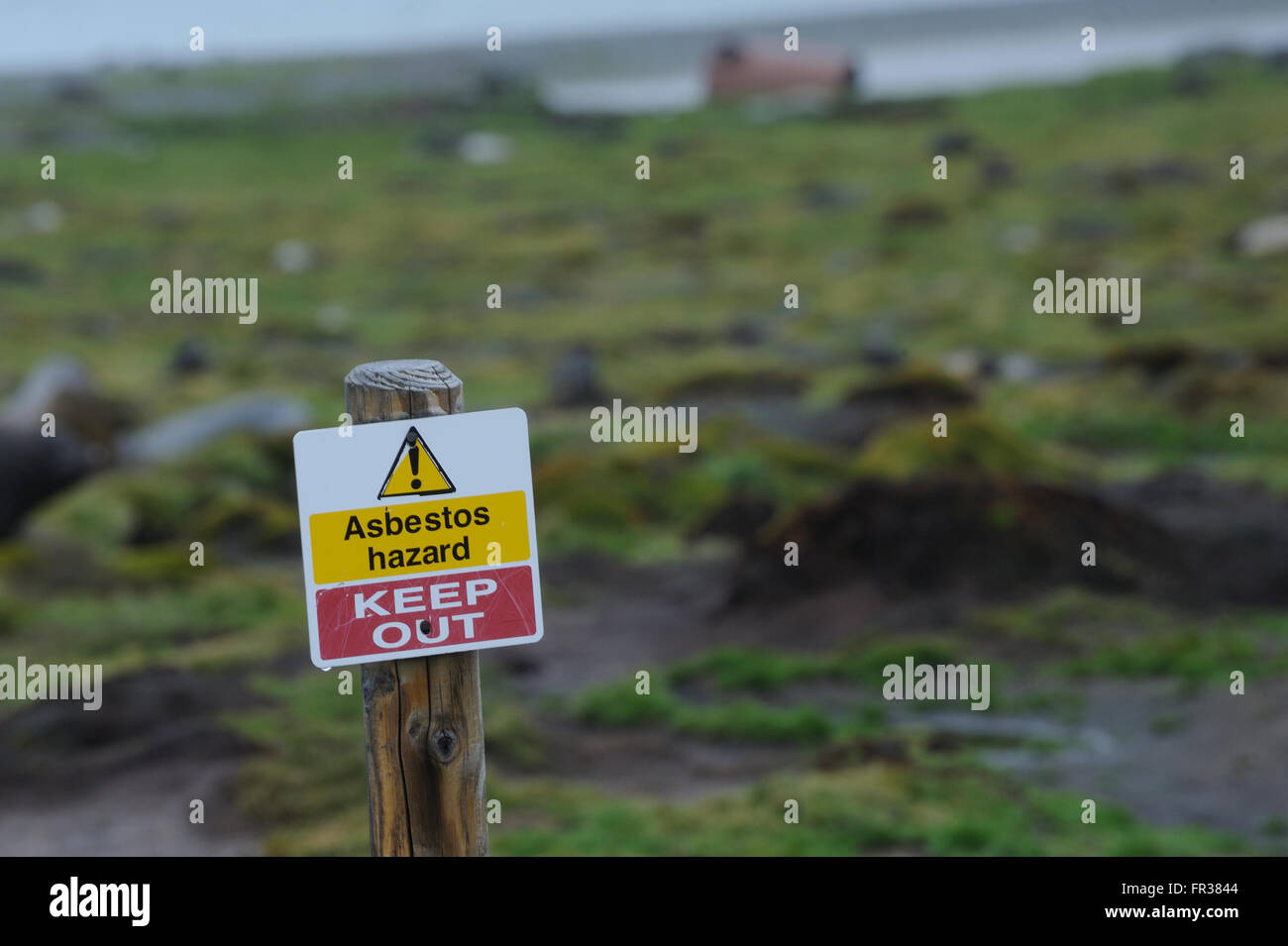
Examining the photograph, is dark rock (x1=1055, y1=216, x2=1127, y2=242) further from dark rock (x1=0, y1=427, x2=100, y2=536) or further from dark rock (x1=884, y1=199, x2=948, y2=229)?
dark rock (x1=0, y1=427, x2=100, y2=536)

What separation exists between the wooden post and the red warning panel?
0.07 meters

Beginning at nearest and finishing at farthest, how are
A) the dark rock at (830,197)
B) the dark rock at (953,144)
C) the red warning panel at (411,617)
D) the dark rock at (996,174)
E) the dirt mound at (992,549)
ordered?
the red warning panel at (411,617) < the dirt mound at (992,549) < the dark rock at (996,174) < the dark rock at (830,197) < the dark rock at (953,144)

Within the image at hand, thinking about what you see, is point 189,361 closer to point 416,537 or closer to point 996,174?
point 996,174

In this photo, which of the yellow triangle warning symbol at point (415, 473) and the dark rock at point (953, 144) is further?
the dark rock at point (953, 144)

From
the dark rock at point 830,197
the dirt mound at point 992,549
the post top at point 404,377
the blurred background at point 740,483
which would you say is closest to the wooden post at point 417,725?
the post top at point 404,377

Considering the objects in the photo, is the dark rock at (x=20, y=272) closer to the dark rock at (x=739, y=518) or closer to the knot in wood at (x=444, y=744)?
the dark rock at (x=739, y=518)

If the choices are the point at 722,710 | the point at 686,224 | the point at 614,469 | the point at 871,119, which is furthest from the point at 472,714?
the point at 871,119

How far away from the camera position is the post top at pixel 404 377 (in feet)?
12.5

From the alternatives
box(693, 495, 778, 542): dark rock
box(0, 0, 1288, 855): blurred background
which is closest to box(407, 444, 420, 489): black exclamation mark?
box(0, 0, 1288, 855): blurred background

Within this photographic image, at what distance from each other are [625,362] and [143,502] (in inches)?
534

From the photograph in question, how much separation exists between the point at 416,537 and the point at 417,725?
1.71 ft

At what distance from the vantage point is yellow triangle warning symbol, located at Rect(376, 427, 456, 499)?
12.5 ft

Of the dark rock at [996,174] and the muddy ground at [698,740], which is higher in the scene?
the dark rock at [996,174]

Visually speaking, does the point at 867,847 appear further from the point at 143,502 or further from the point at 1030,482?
the point at 143,502
